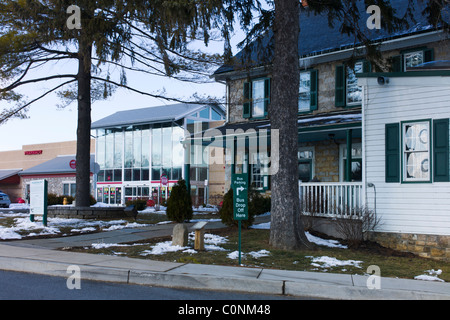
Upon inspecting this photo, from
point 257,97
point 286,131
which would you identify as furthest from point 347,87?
point 286,131

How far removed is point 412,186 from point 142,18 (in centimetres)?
883

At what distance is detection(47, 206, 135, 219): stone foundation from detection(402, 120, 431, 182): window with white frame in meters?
10.1

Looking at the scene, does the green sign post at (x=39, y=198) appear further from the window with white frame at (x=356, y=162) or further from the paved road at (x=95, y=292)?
the window with white frame at (x=356, y=162)

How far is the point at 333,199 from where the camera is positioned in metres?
12.9

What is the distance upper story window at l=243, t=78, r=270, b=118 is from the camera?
67.1ft

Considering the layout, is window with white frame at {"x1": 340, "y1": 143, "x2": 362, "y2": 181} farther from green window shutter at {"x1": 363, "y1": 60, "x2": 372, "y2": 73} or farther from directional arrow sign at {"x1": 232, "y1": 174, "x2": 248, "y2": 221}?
directional arrow sign at {"x1": 232, "y1": 174, "x2": 248, "y2": 221}

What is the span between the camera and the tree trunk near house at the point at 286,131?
1051 centimetres

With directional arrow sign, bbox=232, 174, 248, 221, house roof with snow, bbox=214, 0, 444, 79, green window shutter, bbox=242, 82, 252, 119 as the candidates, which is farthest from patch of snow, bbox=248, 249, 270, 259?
green window shutter, bbox=242, 82, 252, 119

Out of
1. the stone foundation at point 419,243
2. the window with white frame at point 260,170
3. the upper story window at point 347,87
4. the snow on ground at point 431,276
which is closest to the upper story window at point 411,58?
the upper story window at point 347,87

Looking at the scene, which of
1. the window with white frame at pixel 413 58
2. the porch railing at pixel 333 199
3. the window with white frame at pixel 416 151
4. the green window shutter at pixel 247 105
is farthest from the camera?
the green window shutter at pixel 247 105

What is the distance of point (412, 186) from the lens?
11.2m

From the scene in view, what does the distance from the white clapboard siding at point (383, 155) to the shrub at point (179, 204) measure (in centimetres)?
630

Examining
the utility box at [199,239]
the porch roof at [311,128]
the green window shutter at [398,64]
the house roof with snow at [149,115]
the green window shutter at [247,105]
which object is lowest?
the utility box at [199,239]

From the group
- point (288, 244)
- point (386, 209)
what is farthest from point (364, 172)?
point (288, 244)
